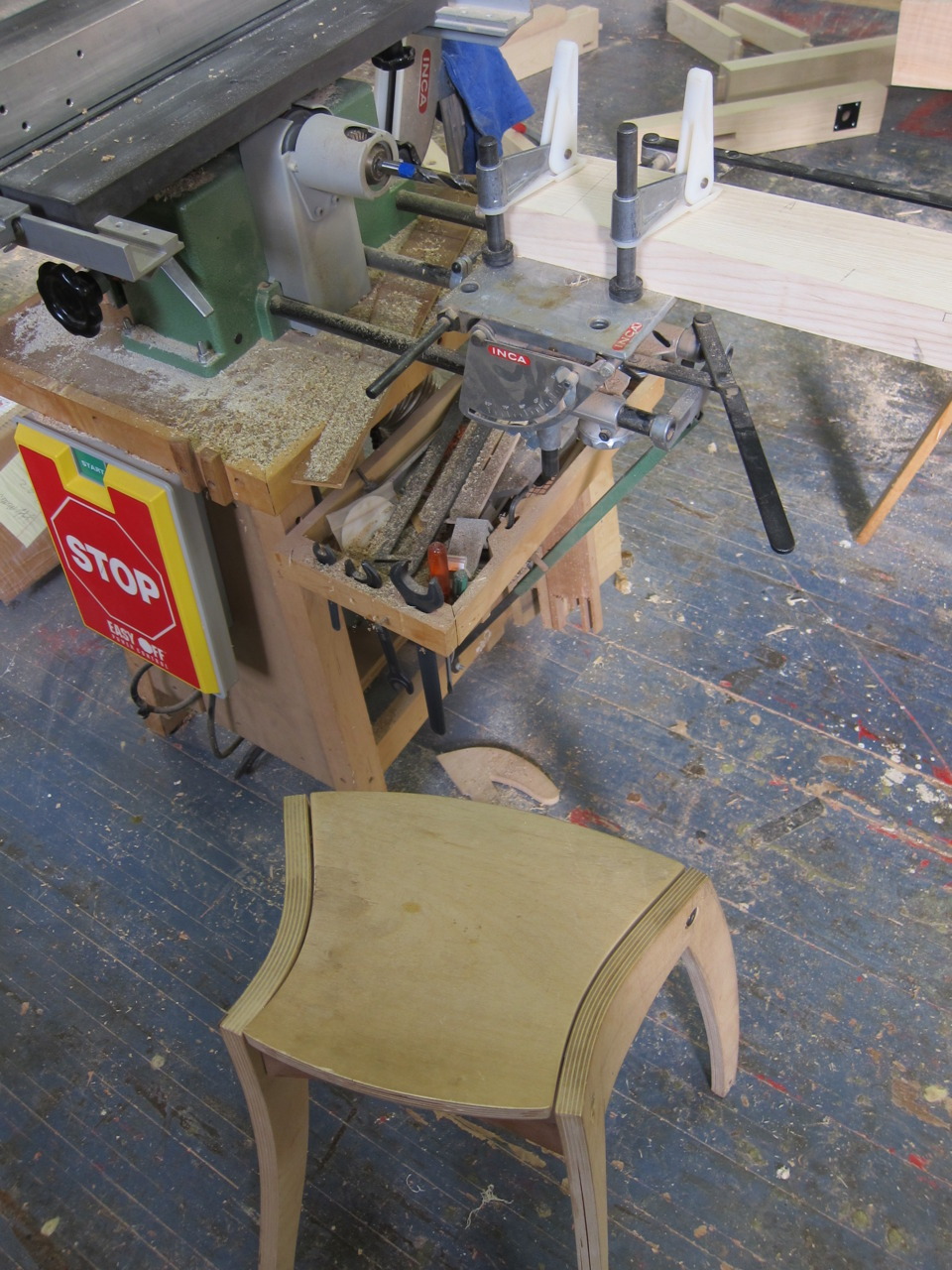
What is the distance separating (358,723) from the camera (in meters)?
1.83

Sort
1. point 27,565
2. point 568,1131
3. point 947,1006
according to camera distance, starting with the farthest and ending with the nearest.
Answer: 1. point 27,565
2. point 947,1006
3. point 568,1131

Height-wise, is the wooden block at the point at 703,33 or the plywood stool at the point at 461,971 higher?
the wooden block at the point at 703,33

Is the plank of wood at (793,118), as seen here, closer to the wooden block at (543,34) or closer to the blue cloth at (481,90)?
the wooden block at (543,34)

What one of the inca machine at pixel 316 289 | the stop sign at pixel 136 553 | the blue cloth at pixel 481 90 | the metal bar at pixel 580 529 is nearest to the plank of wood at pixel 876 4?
the blue cloth at pixel 481 90

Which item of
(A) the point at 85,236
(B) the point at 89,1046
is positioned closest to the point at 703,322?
(A) the point at 85,236

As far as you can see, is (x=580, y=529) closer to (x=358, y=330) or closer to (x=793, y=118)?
(x=358, y=330)

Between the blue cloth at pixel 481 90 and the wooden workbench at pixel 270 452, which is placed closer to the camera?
the wooden workbench at pixel 270 452

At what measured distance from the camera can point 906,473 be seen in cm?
229

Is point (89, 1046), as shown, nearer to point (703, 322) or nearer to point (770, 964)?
point (770, 964)

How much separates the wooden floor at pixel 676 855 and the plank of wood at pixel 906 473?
46 millimetres

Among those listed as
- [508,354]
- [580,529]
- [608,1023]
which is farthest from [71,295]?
[608,1023]

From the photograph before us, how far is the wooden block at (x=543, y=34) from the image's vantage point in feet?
12.9

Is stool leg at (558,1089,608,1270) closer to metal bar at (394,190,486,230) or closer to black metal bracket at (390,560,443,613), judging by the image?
black metal bracket at (390,560,443,613)

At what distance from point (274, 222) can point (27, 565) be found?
1349mm
